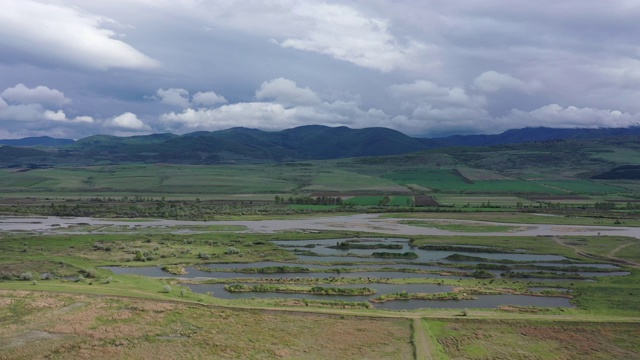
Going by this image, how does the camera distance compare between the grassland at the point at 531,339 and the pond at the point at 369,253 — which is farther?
the pond at the point at 369,253

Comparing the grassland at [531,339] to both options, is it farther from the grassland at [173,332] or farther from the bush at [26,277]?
the bush at [26,277]

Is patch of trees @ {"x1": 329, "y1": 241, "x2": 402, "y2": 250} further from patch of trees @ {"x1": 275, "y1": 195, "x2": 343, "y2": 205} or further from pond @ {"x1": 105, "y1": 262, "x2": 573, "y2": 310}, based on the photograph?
patch of trees @ {"x1": 275, "y1": 195, "x2": 343, "y2": 205}

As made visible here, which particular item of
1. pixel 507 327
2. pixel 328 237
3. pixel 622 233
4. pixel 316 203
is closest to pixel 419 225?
pixel 328 237

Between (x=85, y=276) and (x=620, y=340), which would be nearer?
(x=620, y=340)

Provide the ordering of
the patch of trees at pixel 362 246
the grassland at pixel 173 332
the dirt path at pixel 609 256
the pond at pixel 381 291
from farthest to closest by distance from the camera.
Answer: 1. the patch of trees at pixel 362 246
2. the dirt path at pixel 609 256
3. the pond at pixel 381 291
4. the grassland at pixel 173 332

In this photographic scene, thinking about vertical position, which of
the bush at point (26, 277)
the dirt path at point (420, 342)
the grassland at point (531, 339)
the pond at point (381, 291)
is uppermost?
the bush at point (26, 277)

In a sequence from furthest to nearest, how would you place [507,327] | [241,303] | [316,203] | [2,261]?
1. [316,203]
2. [2,261]
3. [241,303]
4. [507,327]

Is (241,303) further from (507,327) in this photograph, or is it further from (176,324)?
(507,327)

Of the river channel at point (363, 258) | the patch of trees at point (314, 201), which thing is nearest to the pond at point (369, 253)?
the river channel at point (363, 258)
